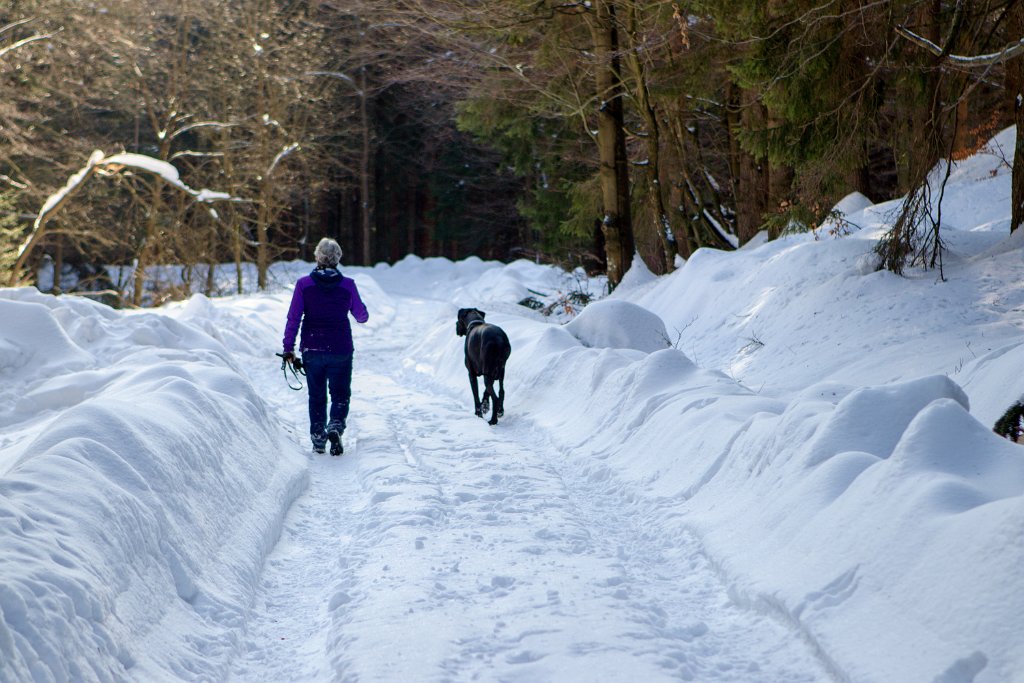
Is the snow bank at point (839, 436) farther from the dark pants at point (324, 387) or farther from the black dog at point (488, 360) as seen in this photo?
the dark pants at point (324, 387)

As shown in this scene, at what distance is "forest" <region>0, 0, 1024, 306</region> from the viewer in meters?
11.0

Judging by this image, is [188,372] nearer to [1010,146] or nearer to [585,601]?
[585,601]

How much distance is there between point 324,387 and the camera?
8.56 m

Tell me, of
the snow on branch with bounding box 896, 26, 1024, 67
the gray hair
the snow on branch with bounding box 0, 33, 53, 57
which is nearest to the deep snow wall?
the gray hair

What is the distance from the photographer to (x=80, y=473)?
4418mm

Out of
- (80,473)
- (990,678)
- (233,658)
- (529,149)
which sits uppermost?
(529,149)

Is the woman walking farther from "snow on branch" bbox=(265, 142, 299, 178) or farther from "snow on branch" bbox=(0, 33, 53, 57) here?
"snow on branch" bbox=(265, 142, 299, 178)

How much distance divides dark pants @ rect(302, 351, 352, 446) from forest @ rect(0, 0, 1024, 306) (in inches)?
228

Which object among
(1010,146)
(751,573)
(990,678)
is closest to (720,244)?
(1010,146)

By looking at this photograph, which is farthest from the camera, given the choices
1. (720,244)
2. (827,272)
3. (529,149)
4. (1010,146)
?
(529,149)

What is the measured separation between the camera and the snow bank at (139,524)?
10.7 feet

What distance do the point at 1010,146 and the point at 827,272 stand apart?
5.23 metres

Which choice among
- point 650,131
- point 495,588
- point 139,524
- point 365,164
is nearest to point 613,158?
point 650,131

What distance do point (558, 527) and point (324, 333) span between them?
3874 millimetres
